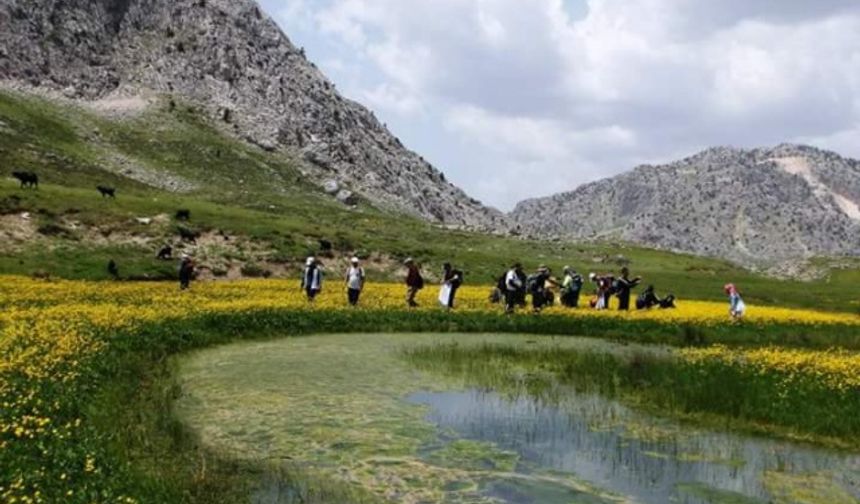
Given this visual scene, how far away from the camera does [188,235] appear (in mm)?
62781

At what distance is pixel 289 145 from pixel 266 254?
9009 cm

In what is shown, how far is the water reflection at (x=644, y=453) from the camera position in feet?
44.2

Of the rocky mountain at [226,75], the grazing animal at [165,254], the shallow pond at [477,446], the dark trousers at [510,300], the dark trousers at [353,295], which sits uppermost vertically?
the rocky mountain at [226,75]

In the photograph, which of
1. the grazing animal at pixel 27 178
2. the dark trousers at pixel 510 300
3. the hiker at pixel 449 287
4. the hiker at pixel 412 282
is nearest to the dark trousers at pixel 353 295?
the hiker at pixel 412 282

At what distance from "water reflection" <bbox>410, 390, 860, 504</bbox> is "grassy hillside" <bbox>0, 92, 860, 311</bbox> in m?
38.9

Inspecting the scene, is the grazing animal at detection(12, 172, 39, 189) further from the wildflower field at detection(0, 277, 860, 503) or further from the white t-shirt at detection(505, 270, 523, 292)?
the white t-shirt at detection(505, 270, 523, 292)

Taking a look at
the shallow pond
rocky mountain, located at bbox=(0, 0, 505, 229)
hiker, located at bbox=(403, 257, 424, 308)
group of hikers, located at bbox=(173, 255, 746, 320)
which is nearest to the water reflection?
the shallow pond

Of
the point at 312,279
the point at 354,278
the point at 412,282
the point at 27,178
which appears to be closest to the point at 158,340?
the point at 354,278

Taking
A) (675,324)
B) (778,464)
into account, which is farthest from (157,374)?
(675,324)

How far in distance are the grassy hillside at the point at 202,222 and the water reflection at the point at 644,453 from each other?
3895cm

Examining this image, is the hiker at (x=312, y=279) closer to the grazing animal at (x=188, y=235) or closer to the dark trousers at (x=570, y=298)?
the dark trousers at (x=570, y=298)

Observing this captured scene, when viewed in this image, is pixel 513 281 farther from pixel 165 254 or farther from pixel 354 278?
pixel 165 254

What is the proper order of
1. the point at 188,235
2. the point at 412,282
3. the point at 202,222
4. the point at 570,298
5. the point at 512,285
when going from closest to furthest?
the point at 512,285, the point at 412,282, the point at 570,298, the point at 188,235, the point at 202,222

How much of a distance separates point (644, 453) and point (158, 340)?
17.9 metres
